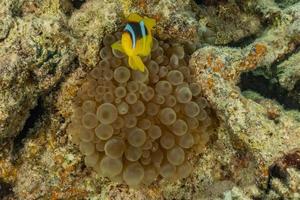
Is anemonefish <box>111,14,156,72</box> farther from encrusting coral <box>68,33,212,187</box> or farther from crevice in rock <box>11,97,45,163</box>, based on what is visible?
crevice in rock <box>11,97,45,163</box>

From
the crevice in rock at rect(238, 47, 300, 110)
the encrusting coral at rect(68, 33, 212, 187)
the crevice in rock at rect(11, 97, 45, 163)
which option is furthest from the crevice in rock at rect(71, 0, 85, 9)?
the crevice in rock at rect(238, 47, 300, 110)

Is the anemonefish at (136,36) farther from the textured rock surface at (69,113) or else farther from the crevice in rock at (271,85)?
the crevice in rock at (271,85)

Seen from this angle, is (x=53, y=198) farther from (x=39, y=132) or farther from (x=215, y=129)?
(x=215, y=129)

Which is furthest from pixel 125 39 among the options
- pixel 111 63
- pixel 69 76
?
pixel 69 76

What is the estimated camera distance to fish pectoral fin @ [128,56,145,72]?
3461 millimetres

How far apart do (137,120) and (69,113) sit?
2.39ft

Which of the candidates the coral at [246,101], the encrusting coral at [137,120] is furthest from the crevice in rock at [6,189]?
the coral at [246,101]

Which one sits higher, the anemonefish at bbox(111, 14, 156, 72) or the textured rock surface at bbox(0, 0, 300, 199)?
the anemonefish at bbox(111, 14, 156, 72)

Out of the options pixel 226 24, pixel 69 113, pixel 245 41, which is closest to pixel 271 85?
pixel 245 41

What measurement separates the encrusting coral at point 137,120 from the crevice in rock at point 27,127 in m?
0.36

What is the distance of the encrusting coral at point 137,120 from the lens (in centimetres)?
361

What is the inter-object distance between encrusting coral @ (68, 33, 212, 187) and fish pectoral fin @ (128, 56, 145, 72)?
170 mm

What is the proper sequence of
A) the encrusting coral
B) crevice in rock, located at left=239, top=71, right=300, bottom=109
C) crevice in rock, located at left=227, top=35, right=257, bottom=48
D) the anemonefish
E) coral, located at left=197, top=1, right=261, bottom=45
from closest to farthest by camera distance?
the anemonefish, the encrusting coral, coral, located at left=197, top=1, right=261, bottom=45, crevice in rock, located at left=239, top=71, right=300, bottom=109, crevice in rock, located at left=227, top=35, right=257, bottom=48

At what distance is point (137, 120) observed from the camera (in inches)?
145
